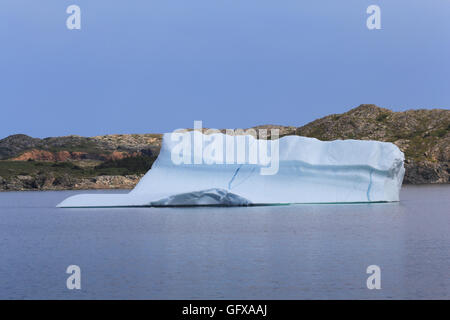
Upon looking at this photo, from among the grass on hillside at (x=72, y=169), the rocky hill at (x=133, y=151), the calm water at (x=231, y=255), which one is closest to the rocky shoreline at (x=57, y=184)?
the rocky hill at (x=133, y=151)

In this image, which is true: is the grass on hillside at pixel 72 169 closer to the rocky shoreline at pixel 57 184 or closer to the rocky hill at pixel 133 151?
the rocky hill at pixel 133 151

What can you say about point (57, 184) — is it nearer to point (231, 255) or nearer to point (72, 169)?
point (72, 169)

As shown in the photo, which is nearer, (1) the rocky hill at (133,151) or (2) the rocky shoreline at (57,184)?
(2) the rocky shoreline at (57,184)

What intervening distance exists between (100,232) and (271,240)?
26.3 feet

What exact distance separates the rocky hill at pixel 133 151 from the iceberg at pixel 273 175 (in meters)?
67.9

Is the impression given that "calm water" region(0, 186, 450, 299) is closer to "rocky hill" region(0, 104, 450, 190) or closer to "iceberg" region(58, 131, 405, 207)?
"iceberg" region(58, 131, 405, 207)

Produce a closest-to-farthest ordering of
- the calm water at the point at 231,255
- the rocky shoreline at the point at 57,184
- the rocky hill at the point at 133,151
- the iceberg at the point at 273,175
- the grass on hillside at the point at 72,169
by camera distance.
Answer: the calm water at the point at 231,255 → the iceberg at the point at 273,175 → the rocky shoreline at the point at 57,184 → the rocky hill at the point at 133,151 → the grass on hillside at the point at 72,169

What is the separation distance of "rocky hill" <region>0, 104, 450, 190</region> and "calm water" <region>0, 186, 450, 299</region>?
71.4 m

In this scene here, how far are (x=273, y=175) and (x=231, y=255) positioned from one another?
16.0 meters

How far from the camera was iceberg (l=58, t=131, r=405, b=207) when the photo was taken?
37.0 meters

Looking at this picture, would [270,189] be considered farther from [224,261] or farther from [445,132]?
[445,132]

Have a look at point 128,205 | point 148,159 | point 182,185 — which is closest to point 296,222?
point 182,185

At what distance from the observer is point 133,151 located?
6442 inches

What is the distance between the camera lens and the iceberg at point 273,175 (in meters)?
37.0
